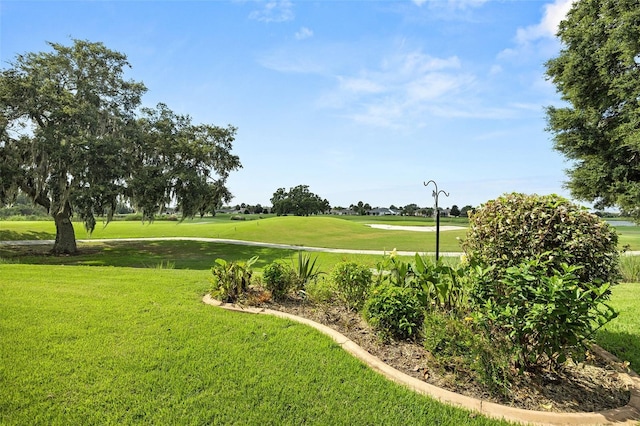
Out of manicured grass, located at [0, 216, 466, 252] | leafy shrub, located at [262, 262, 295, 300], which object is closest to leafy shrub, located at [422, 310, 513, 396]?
leafy shrub, located at [262, 262, 295, 300]

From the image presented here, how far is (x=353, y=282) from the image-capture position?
4324mm

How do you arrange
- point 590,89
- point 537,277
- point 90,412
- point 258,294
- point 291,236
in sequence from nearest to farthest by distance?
point 90,412 < point 537,277 < point 258,294 < point 590,89 < point 291,236

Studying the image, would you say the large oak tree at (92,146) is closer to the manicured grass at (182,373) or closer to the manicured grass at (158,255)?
the manicured grass at (158,255)

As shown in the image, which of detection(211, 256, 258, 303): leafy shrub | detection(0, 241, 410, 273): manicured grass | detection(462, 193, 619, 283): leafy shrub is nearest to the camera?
detection(462, 193, 619, 283): leafy shrub

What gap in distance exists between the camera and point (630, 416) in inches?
94.0

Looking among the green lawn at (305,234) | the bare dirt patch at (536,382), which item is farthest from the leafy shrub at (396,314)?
the green lawn at (305,234)

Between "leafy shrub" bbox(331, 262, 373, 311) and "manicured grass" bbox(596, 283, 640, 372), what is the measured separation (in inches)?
110

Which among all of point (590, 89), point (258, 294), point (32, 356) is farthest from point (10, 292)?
point (590, 89)

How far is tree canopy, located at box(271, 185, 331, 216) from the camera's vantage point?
5809cm

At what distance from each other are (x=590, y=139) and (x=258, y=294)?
51.9ft

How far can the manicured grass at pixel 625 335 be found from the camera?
358 cm

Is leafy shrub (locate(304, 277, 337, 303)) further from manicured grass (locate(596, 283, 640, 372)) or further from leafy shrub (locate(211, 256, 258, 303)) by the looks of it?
manicured grass (locate(596, 283, 640, 372))

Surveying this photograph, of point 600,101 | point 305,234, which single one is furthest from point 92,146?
point 600,101

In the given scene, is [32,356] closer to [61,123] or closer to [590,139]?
[61,123]
